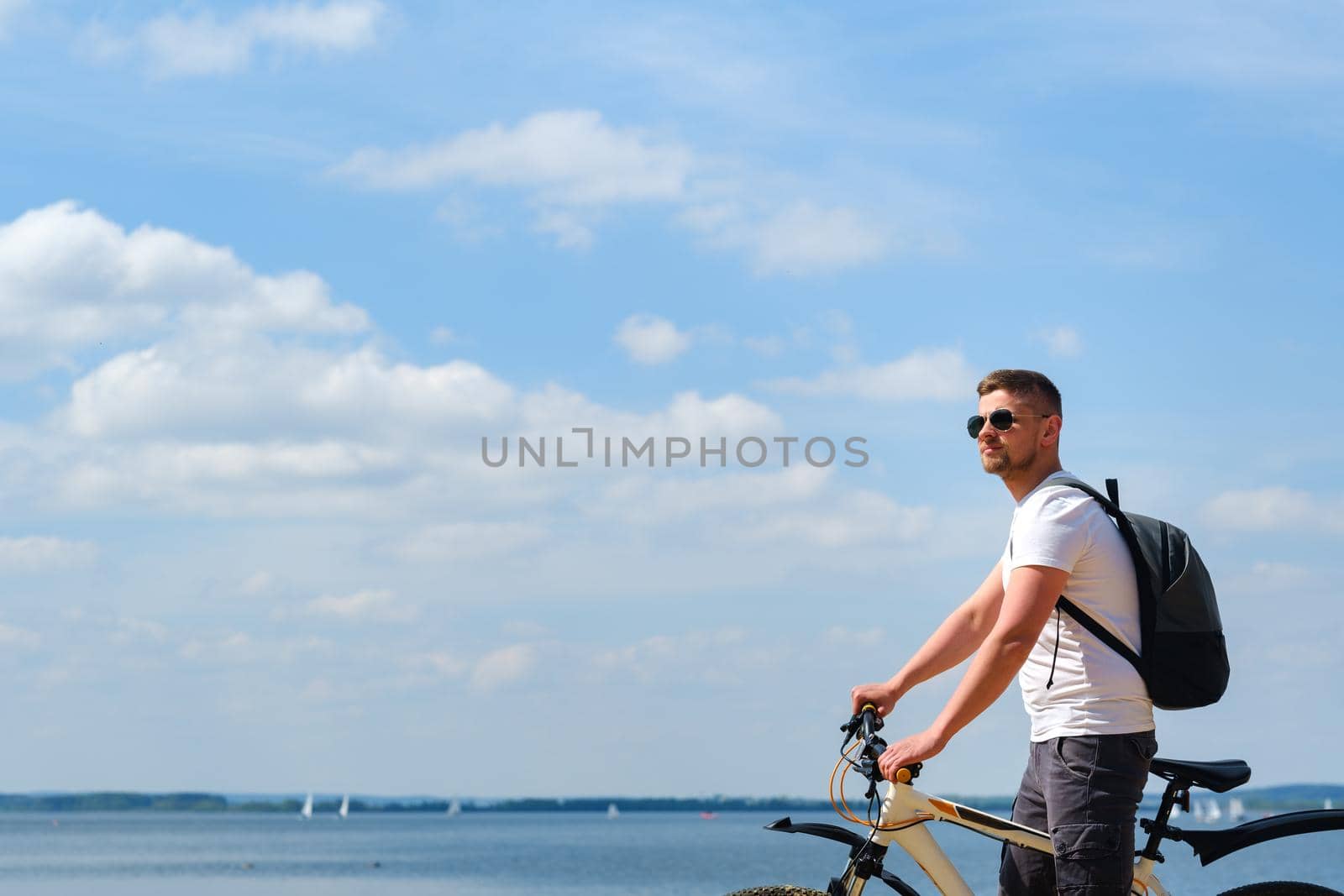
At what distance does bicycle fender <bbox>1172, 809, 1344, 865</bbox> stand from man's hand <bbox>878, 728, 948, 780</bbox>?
87cm

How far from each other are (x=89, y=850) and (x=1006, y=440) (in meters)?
120

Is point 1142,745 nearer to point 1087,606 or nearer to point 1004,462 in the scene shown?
point 1087,606

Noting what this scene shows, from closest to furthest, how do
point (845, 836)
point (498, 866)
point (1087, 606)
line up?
point (1087, 606) < point (845, 836) < point (498, 866)

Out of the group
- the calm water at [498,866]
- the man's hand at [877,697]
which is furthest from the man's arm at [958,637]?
the calm water at [498,866]

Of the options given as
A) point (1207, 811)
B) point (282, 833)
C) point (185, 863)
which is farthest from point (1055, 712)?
point (282, 833)

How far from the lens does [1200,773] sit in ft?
13.3

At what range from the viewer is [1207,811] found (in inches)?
5463

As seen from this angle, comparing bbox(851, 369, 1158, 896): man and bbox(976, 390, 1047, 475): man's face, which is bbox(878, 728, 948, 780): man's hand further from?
bbox(976, 390, 1047, 475): man's face

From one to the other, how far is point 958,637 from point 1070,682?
0.55 m

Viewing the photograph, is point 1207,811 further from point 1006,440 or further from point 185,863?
point 1006,440

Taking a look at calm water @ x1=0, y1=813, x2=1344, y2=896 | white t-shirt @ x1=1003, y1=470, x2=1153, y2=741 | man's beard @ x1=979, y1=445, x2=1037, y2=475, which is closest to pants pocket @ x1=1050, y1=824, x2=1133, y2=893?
white t-shirt @ x1=1003, y1=470, x2=1153, y2=741

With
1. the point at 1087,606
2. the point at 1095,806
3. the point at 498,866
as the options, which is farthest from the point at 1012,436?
the point at 498,866

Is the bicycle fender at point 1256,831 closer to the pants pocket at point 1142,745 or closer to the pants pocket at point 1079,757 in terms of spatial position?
the pants pocket at point 1142,745

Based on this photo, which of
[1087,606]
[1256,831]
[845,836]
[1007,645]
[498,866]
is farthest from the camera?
[498,866]
